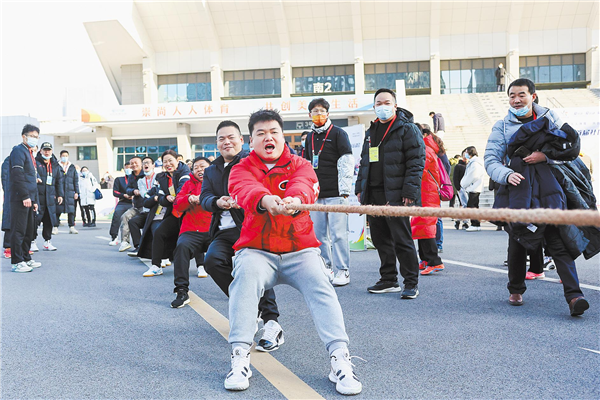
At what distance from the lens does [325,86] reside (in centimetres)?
3766

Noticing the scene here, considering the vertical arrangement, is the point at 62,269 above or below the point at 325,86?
below

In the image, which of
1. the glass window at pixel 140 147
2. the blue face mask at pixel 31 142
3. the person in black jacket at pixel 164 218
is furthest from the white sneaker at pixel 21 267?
the glass window at pixel 140 147

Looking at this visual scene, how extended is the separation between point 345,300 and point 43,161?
285 inches

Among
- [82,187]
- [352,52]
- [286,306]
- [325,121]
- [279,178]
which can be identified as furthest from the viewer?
[352,52]

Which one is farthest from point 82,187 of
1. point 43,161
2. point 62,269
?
point 62,269

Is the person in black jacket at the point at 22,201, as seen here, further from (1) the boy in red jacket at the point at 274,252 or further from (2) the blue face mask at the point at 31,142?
(1) the boy in red jacket at the point at 274,252

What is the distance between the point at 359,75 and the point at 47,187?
29661mm

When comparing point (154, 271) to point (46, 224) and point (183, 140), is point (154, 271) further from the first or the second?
point (183, 140)

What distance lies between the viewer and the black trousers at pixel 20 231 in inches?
280

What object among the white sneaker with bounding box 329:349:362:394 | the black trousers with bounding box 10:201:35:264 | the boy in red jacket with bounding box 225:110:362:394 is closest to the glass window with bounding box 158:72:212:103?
the black trousers with bounding box 10:201:35:264

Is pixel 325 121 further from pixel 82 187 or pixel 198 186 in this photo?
pixel 82 187

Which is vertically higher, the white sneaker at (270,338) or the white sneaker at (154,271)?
the white sneaker at (270,338)

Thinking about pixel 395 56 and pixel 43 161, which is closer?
pixel 43 161

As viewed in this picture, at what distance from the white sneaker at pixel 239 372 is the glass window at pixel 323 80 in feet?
117
